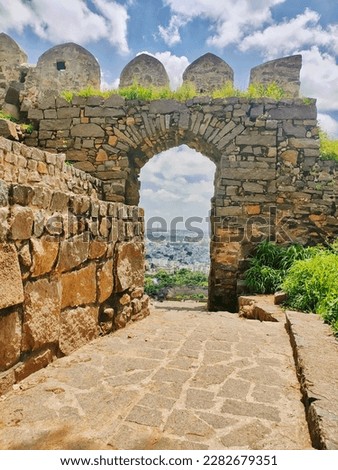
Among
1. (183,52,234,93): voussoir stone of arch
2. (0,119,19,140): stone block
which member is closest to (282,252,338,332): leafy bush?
(0,119,19,140): stone block

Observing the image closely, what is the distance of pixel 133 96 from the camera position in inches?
287

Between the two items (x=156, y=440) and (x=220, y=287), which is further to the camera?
(x=220, y=287)

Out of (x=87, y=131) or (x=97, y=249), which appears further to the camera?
(x=87, y=131)

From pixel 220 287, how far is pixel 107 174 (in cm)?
345

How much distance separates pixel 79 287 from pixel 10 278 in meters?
0.82

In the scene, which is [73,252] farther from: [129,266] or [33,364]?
[129,266]

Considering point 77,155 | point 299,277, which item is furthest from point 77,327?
point 77,155

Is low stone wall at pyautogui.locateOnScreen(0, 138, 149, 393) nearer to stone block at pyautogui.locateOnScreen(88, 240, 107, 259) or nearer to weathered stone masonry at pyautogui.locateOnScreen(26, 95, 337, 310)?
stone block at pyautogui.locateOnScreen(88, 240, 107, 259)

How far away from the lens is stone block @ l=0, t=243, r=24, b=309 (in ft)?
5.76

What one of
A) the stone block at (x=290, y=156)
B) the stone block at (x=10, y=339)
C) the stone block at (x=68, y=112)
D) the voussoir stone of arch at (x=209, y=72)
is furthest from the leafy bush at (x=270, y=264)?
the voussoir stone of arch at (x=209, y=72)

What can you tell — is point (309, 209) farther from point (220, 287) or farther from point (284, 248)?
point (220, 287)

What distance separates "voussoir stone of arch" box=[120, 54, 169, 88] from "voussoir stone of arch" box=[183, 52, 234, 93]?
Answer: 104 centimetres

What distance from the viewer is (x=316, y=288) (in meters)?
4.16
